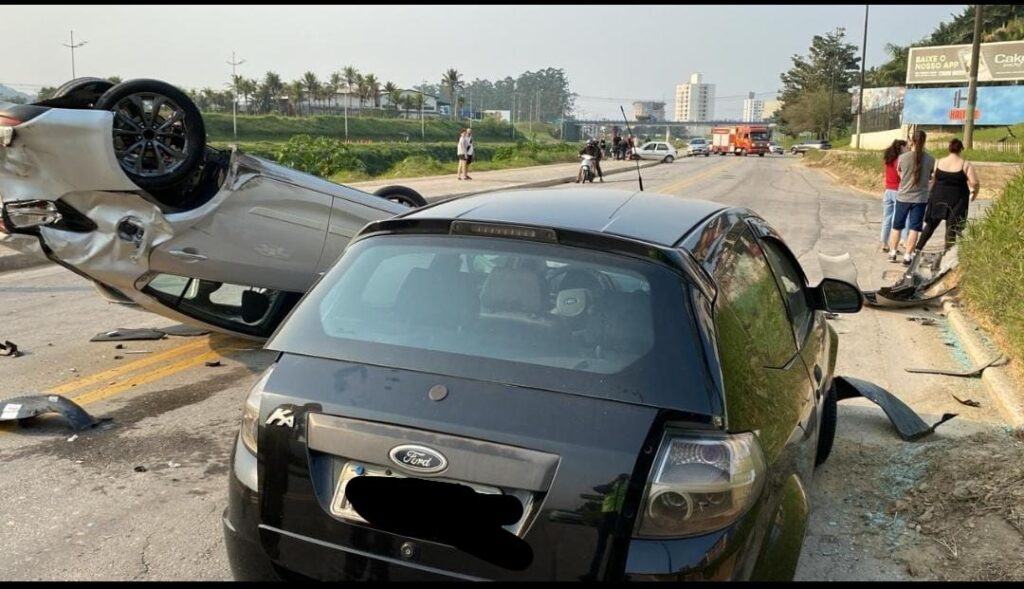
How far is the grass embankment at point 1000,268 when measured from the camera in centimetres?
650

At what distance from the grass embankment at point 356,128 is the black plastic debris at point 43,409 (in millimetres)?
82174

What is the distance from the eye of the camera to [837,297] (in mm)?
4172

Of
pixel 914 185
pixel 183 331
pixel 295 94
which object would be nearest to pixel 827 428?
pixel 183 331

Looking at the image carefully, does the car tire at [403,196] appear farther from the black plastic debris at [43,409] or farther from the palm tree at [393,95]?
the palm tree at [393,95]

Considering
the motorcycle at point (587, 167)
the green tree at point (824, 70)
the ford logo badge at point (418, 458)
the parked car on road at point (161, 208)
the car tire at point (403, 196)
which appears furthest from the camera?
the green tree at point (824, 70)

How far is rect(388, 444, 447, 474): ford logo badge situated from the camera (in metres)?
2.25

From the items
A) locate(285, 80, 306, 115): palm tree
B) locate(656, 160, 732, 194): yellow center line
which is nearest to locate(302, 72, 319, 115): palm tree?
locate(285, 80, 306, 115): palm tree

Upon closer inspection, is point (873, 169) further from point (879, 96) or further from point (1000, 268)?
point (879, 96)

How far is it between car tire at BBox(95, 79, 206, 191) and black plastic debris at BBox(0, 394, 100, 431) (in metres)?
1.54

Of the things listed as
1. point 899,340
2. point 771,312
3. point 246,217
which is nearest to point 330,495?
point 771,312

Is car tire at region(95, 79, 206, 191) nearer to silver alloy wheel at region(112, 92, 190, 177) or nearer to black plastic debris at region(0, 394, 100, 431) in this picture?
silver alloy wheel at region(112, 92, 190, 177)

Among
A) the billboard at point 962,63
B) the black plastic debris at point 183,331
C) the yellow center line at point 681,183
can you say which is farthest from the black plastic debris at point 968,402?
the billboard at point 962,63

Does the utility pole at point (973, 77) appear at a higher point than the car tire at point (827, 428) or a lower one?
higher

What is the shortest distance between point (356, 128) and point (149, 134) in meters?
96.4
